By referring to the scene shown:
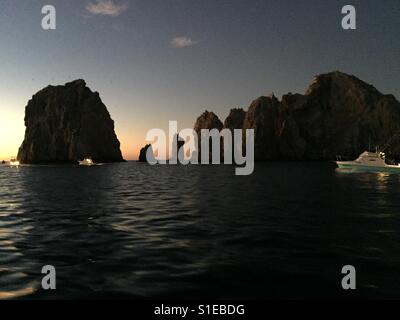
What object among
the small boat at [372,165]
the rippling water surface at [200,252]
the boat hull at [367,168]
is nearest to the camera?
the rippling water surface at [200,252]

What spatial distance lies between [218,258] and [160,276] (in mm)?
3232

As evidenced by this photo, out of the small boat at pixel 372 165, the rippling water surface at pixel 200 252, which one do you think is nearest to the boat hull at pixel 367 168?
the small boat at pixel 372 165

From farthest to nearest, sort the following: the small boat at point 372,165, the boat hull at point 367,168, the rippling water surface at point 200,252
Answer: the small boat at point 372,165 → the boat hull at point 367,168 → the rippling water surface at point 200,252

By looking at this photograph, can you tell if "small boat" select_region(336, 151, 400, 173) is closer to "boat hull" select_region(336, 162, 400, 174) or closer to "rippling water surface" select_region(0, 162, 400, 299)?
"boat hull" select_region(336, 162, 400, 174)

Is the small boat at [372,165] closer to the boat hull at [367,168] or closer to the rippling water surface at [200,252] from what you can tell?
the boat hull at [367,168]

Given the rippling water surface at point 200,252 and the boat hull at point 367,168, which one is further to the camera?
the boat hull at point 367,168

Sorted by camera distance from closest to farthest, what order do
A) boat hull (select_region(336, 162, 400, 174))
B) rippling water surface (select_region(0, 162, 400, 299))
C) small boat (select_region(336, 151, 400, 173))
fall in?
rippling water surface (select_region(0, 162, 400, 299)), boat hull (select_region(336, 162, 400, 174)), small boat (select_region(336, 151, 400, 173))

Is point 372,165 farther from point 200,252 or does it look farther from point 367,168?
point 200,252

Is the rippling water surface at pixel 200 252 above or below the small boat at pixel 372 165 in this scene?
below

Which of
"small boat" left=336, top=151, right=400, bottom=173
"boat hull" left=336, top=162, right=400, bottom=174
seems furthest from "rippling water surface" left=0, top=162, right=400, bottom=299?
"small boat" left=336, top=151, right=400, bottom=173

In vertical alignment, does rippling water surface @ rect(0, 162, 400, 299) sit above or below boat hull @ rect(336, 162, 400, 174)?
below

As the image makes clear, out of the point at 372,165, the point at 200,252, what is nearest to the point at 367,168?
the point at 372,165
